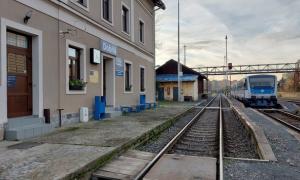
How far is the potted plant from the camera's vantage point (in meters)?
11.2

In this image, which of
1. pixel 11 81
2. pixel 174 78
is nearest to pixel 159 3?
pixel 11 81

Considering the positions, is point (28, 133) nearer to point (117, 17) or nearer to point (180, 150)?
point (180, 150)

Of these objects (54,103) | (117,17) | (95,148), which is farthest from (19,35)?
(117,17)

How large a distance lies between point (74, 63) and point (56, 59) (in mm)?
1601

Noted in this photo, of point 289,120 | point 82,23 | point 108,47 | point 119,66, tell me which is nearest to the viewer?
point 82,23

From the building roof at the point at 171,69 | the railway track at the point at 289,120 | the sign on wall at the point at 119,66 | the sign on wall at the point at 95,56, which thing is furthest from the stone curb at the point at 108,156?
the building roof at the point at 171,69

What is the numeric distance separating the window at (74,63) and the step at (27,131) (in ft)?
9.57

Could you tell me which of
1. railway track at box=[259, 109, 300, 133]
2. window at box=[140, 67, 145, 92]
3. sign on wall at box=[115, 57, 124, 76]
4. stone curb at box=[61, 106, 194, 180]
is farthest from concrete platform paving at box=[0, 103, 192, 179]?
window at box=[140, 67, 145, 92]

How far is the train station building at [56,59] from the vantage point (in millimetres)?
8203

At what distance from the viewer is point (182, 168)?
19.8 feet

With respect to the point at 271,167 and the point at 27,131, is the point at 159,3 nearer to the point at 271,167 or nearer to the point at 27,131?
the point at 27,131

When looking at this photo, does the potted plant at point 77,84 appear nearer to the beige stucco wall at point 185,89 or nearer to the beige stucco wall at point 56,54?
the beige stucco wall at point 56,54

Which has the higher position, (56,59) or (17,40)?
(17,40)

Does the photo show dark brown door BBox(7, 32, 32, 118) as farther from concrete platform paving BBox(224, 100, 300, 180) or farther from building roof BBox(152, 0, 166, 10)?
building roof BBox(152, 0, 166, 10)
